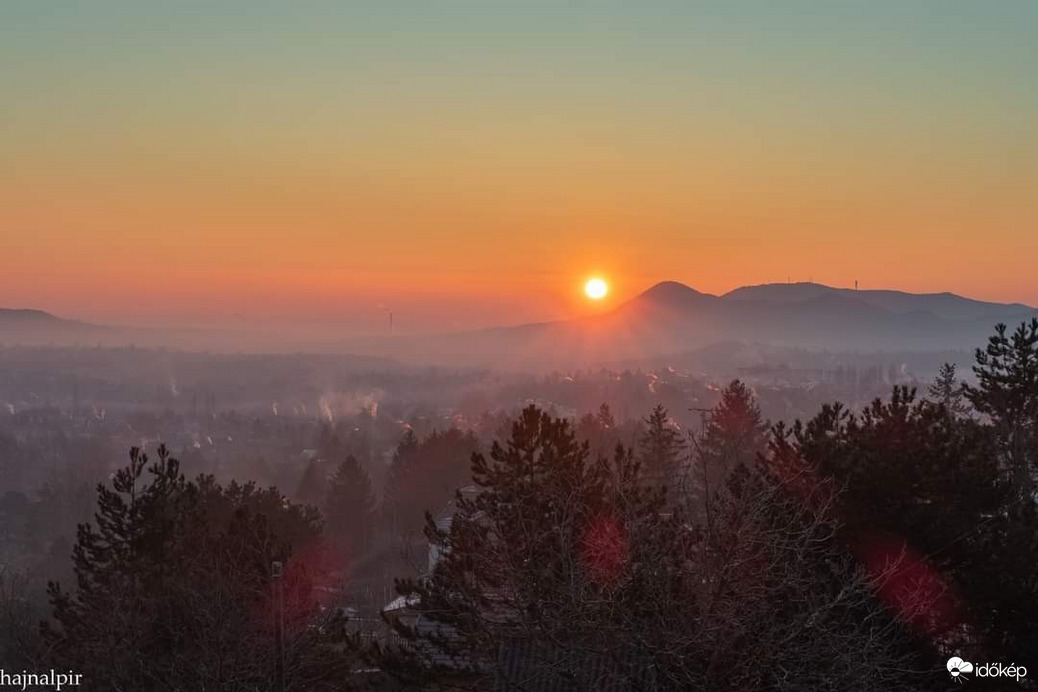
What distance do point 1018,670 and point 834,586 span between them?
261 cm

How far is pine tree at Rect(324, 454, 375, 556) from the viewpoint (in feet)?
173

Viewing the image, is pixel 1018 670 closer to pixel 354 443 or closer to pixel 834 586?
pixel 834 586

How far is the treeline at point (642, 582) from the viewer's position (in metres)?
9.81

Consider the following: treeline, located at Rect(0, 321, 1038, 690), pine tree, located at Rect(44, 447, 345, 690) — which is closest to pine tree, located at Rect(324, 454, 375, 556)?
pine tree, located at Rect(44, 447, 345, 690)

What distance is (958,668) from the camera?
38.6 ft

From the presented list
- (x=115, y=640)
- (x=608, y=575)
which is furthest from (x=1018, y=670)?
(x=115, y=640)

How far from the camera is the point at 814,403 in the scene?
15012 centimetres

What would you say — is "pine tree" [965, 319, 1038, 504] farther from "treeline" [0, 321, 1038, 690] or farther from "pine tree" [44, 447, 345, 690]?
Result: "pine tree" [44, 447, 345, 690]

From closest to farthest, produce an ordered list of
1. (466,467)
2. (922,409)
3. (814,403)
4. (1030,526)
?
(1030,526) → (922,409) → (466,467) → (814,403)

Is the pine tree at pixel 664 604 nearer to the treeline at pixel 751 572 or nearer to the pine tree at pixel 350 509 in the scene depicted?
the treeline at pixel 751 572

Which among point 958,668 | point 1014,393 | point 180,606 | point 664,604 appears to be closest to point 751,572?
point 664,604

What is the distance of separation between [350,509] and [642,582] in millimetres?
44645

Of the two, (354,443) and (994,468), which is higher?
(994,468)

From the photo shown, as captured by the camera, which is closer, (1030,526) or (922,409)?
(1030,526)
